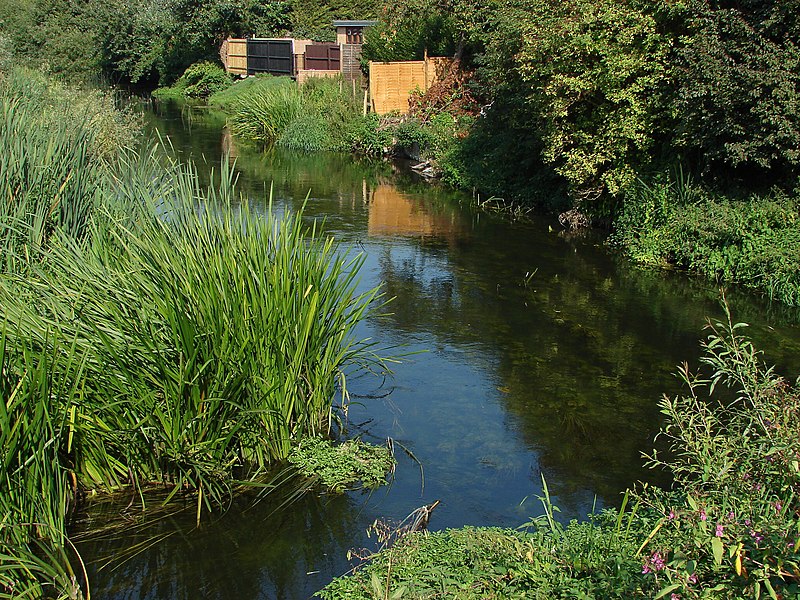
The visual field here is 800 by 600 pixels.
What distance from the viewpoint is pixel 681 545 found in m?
3.65

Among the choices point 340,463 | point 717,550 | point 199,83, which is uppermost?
point 199,83

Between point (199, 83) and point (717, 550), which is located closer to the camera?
point (717, 550)

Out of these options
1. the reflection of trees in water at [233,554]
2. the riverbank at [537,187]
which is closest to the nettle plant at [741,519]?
the reflection of trees in water at [233,554]

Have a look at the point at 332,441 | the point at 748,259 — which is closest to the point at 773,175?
the point at 748,259

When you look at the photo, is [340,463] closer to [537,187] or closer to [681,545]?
[681,545]

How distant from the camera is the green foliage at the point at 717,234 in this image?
35.8 ft

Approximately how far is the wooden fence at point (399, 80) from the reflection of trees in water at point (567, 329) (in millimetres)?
10568

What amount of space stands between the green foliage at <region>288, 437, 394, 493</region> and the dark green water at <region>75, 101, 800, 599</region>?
0.48ft

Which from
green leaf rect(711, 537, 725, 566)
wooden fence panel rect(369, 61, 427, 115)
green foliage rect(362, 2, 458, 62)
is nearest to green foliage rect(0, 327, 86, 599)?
green leaf rect(711, 537, 725, 566)

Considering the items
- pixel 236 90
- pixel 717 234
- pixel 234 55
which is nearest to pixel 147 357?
pixel 717 234

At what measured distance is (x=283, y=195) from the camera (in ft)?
57.1

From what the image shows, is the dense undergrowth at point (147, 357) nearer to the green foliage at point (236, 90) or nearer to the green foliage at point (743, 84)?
the green foliage at point (743, 84)

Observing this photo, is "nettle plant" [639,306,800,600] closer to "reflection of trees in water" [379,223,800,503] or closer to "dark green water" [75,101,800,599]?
"dark green water" [75,101,800,599]

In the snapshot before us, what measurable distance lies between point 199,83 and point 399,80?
59.2 feet
